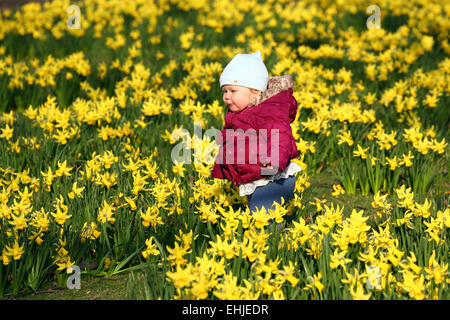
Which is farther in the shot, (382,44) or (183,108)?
(382,44)

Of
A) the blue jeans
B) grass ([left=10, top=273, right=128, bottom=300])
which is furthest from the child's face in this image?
grass ([left=10, top=273, right=128, bottom=300])

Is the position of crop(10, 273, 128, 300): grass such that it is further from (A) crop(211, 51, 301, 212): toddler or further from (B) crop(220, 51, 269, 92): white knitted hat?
(B) crop(220, 51, 269, 92): white knitted hat

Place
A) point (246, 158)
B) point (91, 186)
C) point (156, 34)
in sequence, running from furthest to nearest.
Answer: point (156, 34)
point (91, 186)
point (246, 158)

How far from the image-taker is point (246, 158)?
11.0ft

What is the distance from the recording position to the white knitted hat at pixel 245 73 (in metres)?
3.38

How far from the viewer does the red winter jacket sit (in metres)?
3.23

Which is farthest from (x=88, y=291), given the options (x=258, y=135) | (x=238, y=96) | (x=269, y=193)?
(x=238, y=96)

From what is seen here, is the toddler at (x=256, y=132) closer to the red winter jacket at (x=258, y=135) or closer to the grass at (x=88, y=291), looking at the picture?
the red winter jacket at (x=258, y=135)

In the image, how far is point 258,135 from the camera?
3.33m

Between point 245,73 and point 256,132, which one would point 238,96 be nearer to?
point 245,73

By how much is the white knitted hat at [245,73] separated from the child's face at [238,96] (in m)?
0.05

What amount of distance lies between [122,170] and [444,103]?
141 inches
